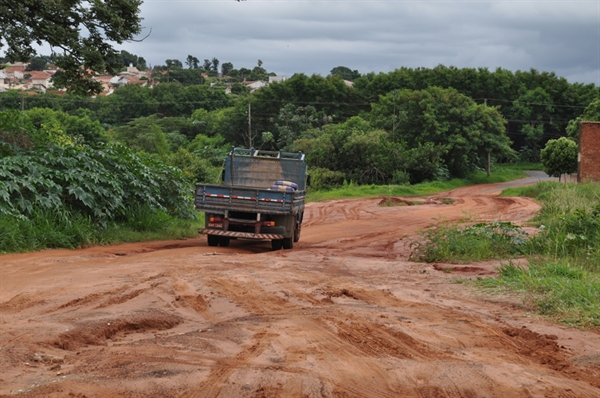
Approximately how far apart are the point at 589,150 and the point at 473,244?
2950cm

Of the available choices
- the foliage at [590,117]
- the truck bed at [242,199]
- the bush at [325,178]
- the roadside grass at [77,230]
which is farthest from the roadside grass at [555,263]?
the foliage at [590,117]

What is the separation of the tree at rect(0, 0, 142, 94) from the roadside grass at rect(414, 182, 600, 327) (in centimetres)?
1061

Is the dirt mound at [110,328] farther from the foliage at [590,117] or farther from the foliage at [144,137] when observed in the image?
the foliage at [590,117]

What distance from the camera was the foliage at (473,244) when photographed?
1300cm

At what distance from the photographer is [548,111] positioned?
77438 millimetres

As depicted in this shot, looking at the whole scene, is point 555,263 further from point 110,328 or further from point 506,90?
point 506,90

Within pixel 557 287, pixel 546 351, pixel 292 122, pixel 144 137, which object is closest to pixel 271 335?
pixel 546 351

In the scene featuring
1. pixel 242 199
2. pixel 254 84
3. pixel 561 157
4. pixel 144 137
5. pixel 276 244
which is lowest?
pixel 276 244

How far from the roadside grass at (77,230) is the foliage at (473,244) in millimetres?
6408

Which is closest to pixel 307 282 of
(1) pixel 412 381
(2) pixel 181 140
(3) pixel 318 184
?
(1) pixel 412 381

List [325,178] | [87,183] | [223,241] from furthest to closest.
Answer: [325,178], [223,241], [87,183]

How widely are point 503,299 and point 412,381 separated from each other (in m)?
4.15

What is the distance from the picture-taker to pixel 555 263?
10.8 metres

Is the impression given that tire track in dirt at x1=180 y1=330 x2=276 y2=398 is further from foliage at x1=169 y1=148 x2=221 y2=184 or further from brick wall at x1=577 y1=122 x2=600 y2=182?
brick wall at x1=577 y1=122 x2=600 y2=182
